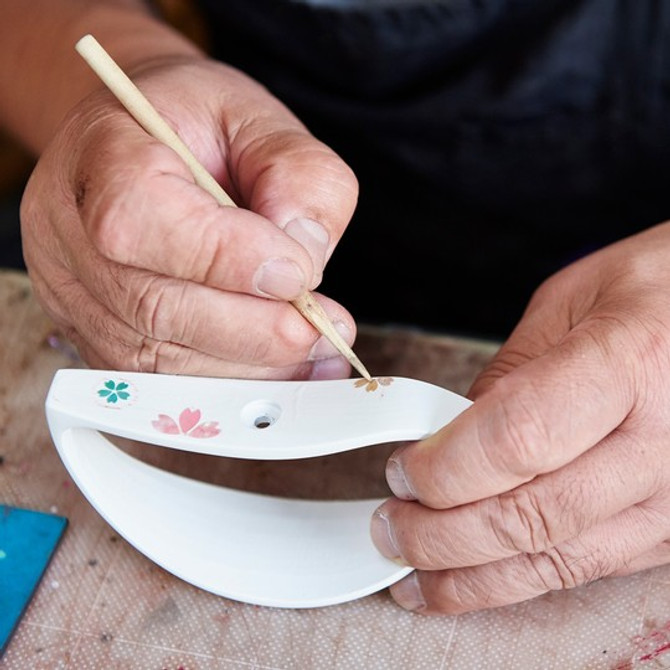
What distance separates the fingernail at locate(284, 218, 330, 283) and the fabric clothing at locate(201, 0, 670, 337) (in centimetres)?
33

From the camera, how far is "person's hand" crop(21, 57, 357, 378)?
1.86ft

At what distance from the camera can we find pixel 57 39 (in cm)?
88

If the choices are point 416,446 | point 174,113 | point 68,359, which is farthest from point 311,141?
point 68,359

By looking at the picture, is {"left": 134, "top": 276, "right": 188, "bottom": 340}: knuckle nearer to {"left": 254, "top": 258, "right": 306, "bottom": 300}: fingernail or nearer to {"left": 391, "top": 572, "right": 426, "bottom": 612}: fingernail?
{"left": 254, "top": 258, "right": 306, "bottom": 300}: fingernail

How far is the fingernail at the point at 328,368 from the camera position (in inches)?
26.7

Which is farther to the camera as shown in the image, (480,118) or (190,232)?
(480,118)

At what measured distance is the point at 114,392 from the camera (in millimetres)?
636

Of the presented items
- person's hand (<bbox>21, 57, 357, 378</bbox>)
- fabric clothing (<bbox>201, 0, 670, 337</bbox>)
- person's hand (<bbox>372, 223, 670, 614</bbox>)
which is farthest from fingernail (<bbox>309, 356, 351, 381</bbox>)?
fabric clothing (<bbox>201, 0, 670, 337</bbox>)

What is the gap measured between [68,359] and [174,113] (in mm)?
291

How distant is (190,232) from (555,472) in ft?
0.91

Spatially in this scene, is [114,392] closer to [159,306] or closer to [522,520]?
[159,306]

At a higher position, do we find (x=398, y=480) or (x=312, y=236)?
(x=312, y=236)

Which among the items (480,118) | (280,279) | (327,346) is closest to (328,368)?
(327,346)

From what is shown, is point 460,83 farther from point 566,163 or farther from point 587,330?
point 587,330
